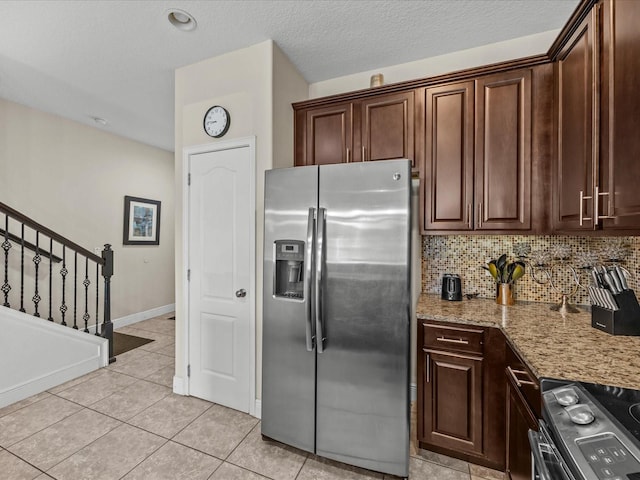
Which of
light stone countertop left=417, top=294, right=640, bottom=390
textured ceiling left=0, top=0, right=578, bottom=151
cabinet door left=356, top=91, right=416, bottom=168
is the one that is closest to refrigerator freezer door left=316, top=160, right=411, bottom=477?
light stone countertop left=417, top=294, right=640, bottom=390

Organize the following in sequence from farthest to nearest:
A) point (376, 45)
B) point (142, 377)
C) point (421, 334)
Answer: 1. point (142, 377)
2. point (376, 45)
3. point (421, 334)

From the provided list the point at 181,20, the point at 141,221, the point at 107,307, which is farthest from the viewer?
the point at 141,221

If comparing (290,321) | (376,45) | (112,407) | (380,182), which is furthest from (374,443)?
(376,45)

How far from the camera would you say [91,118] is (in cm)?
378

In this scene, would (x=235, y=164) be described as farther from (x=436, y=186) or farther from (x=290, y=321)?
(x=436, y=186)

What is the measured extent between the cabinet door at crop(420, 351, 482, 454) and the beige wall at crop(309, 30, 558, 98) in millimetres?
2183

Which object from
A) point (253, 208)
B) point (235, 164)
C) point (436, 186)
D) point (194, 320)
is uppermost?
point (235, 164)

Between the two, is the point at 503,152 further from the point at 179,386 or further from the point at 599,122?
the point at 179,386

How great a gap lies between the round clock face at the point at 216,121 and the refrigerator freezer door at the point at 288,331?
78 cm

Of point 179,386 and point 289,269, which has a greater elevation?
point 289,269

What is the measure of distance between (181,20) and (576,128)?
8.32ft

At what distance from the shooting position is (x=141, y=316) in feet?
15.6

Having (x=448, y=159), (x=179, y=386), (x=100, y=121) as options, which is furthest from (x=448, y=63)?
(x=100, y=121)

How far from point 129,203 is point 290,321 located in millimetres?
3913
